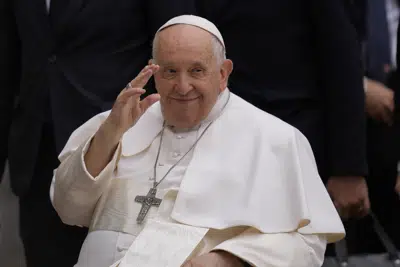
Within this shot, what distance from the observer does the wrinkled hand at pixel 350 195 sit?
3.33m

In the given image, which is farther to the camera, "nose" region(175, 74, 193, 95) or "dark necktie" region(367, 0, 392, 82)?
"dark necktie" region(367, 0, 392, 82)

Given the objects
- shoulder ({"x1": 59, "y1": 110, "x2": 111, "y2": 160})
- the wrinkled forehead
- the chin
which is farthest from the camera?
shoulder ({"x1": 59, "y1": 110, "x2": 111, "y2": 160})

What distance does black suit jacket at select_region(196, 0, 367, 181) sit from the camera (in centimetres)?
335

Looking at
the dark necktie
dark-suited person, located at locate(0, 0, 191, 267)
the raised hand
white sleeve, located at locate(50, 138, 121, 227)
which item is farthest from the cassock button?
the dark necktie

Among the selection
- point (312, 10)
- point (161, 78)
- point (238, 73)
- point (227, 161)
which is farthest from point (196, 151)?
point (312, 10)

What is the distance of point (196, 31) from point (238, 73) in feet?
2.33

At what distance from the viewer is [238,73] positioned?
137 inches

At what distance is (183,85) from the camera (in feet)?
9.10

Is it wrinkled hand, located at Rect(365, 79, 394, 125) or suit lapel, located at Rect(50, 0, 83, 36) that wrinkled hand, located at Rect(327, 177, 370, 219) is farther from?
suit lapel, located at Rect(50, 0, 83, 36)

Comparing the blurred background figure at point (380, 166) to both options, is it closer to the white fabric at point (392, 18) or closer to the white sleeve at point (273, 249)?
the white sleeve at point (273, 249)

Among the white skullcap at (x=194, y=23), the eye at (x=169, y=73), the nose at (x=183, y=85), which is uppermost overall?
the white skullcap at (x=194, y=23)

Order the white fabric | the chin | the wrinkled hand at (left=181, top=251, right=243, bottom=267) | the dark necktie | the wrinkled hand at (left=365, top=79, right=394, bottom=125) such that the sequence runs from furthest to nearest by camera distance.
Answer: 1. the white fabric
2. the dark necktie
3. the wrinkled hand at (left=365, top=79, right=394, bottom=125)
4. the chin
5. the wrinkled hand at (left=181, top=251, right=243, bottom=267)

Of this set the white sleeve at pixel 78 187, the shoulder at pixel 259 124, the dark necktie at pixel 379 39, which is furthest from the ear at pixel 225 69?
the dark necktie at pixel 379 39

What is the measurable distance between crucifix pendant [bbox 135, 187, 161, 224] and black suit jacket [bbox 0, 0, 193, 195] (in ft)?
2.24
